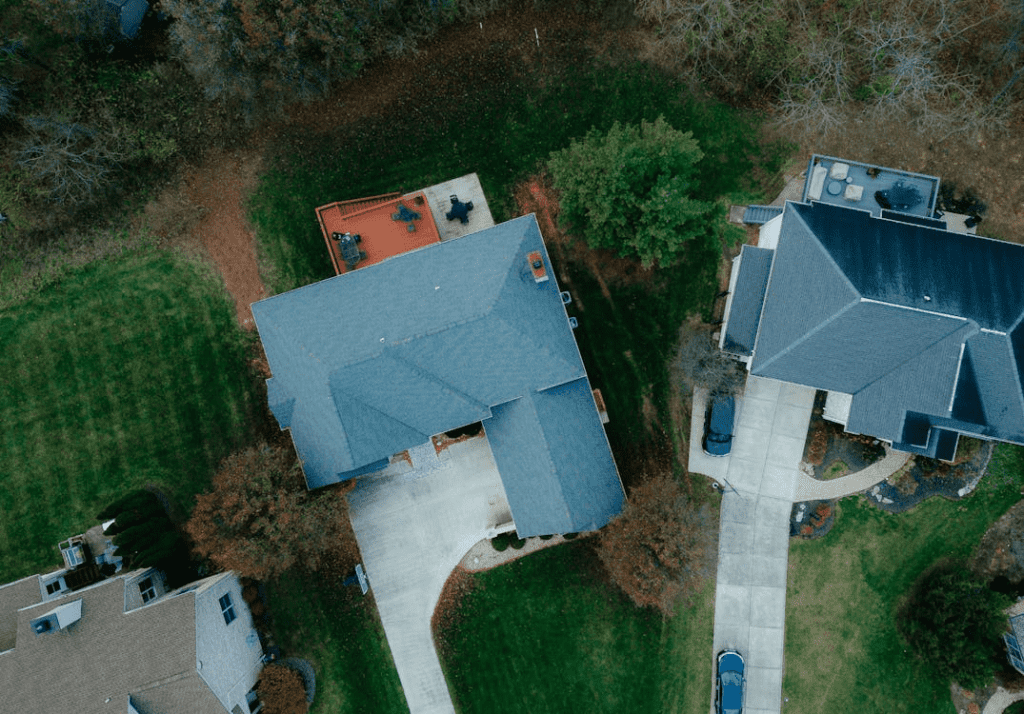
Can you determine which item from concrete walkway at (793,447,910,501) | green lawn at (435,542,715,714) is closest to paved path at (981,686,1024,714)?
concrete walkway at (793,447,910,501)

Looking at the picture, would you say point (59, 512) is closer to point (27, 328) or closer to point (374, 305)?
point (27, 328)

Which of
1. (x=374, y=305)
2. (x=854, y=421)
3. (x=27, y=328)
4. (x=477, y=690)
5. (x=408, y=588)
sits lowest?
(x=477, y=690)

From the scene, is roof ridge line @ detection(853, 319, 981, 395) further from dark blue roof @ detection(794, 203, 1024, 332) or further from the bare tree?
the bare tree

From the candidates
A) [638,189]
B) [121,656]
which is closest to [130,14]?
[638,189]

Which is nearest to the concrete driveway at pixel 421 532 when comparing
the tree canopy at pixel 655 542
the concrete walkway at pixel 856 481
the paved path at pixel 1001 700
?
the tree canopy at pixel 655 542

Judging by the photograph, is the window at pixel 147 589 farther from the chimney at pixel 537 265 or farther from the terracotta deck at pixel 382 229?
the chimney at pixel 537 265

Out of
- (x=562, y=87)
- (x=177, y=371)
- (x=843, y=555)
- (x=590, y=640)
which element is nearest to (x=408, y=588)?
(x=590, y=640)

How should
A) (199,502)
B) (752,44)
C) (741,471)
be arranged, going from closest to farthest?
Result: (199,502)
(752,44)
(741,471)
